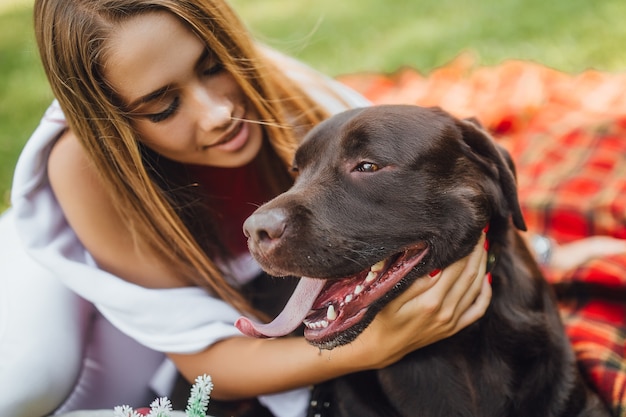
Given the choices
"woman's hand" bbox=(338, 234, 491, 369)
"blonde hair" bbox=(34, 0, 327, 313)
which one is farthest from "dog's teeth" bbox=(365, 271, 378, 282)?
"blonde hair" bbox=(34, 0, 327, 313)

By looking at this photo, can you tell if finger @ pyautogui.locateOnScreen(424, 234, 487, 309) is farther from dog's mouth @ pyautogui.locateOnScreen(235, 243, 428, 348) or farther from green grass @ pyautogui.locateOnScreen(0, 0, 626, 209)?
green grass @ pyautogui.locateOnScreen(0, 0, 626, 209)

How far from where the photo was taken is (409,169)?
2.41 m

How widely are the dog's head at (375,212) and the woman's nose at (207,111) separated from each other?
0.47m

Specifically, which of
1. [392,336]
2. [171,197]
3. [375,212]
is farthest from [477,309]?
[171,197]

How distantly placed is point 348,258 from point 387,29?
19.0 feet

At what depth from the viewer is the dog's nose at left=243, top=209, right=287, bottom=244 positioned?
90.0 inches

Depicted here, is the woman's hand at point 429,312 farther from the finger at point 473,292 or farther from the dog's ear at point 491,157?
the dog's ear at point 491,157

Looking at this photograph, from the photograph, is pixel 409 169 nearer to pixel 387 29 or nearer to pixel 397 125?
pixel 397 125

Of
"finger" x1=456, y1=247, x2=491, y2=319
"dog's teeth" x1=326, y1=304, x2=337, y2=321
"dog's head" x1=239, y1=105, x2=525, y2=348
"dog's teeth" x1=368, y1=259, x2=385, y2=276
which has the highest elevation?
"dog's head" x1=239, y1=105, x2=525, y2=348

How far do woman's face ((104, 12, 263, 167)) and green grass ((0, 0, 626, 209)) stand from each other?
2815 millimetres

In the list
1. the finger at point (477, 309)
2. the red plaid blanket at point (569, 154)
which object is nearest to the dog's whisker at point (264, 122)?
the finger at point (477, 309)

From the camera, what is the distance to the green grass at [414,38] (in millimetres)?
6312

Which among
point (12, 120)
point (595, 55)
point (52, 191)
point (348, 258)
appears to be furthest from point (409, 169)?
point (12, 120)

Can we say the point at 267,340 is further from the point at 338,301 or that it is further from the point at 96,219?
the point at 96,219
